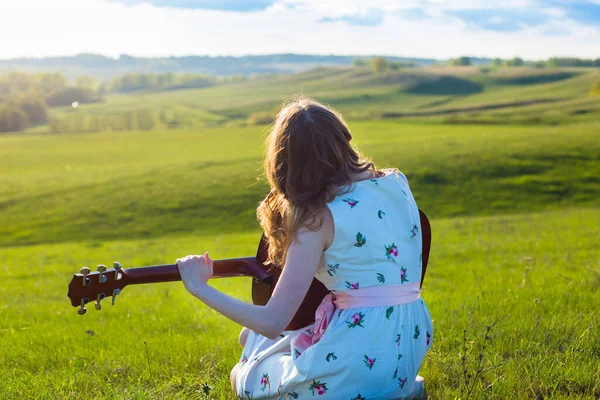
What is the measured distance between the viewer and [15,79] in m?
117

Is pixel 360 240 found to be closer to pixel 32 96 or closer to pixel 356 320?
pixel 356 320

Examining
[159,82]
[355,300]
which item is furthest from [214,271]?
[159,82]

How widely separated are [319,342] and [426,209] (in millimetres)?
16747

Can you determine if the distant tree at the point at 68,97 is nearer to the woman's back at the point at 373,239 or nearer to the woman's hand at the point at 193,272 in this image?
the woman's hand at the point at 193,272

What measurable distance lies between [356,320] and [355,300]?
87mm

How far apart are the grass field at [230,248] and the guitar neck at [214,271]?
73 centimetres

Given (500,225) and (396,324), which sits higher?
(396,324)

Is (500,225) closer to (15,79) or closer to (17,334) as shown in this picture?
(17,334)

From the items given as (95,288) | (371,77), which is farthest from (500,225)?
(371,77)

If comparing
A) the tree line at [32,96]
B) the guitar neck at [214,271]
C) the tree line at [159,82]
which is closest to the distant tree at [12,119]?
the tree line at [32,96]

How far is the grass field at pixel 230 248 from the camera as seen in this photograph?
3766mm

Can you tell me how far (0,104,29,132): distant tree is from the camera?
230 ft

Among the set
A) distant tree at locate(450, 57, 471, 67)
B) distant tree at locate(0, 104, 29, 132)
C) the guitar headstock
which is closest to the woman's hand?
the guitar headstock

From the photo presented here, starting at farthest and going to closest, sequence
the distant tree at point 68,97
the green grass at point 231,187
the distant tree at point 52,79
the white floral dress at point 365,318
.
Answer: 1. the distant tree at point 52,79
2. the distant tree at point 68,97
3. the green grass at point 231,187
4. the white floral dress at point 365,318
